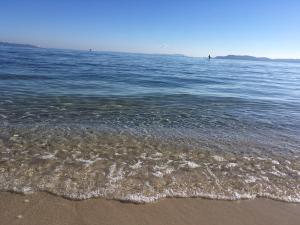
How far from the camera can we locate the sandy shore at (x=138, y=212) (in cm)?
430

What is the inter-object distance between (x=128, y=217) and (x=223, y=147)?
13.4 feet

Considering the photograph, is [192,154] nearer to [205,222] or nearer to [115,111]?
[205,222]

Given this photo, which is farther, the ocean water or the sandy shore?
the ocean water

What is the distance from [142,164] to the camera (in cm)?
648

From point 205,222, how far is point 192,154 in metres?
2.84

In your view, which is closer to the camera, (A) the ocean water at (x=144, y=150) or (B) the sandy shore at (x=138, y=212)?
(B) the sandy shore at (x=138, y=212)

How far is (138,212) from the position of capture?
4629 millimetres

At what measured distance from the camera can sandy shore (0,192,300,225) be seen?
4.30m

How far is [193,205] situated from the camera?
16.2ft

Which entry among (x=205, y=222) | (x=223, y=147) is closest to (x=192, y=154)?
(x=223, y=147)

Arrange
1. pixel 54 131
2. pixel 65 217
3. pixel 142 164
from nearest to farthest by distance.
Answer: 1. pixel 65 217
2. pixel 142 164
3. pixel 54 131

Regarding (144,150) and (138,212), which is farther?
(144,150)

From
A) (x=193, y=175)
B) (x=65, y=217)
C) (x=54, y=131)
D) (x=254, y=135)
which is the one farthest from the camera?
(x=254, y=135)

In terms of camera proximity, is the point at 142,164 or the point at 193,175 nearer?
the point at 193,175
